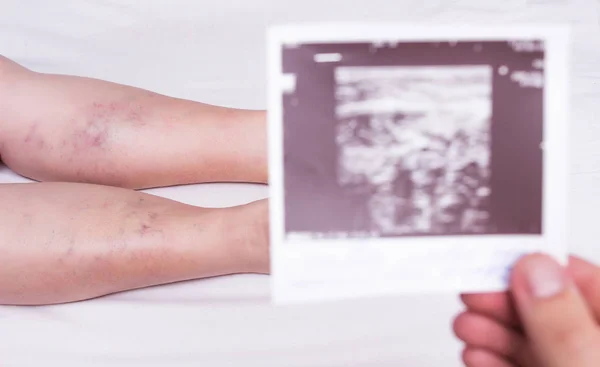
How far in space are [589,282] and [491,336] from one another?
120 millimetres

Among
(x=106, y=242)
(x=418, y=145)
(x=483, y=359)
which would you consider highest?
(x=418, y=145)

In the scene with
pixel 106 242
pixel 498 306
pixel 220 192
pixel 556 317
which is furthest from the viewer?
pixel 220 192

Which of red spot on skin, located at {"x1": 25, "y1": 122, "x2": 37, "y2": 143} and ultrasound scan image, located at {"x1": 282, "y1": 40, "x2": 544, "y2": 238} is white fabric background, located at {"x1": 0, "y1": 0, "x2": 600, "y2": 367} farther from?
ultrasound scan image, located at {"x1": 282, "y1": 40, "x2": 544, "y2": 238}

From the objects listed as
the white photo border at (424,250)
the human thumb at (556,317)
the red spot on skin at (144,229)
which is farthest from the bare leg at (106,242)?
the human thumb at (556,317)

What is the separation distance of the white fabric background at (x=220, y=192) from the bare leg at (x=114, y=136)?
0.18 feet

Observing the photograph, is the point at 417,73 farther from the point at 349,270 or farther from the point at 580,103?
the point at 580,103

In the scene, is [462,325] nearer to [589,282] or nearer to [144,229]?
[589,282]

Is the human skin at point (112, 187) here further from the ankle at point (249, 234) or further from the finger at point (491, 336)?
the finger at point (491, 336)

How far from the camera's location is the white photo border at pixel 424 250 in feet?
2.13

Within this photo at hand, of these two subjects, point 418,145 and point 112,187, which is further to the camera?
point 112,187

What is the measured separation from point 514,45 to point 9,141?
735 mm

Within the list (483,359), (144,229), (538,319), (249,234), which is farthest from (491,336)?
(144,229)

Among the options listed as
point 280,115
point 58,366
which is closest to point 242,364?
point 58,366

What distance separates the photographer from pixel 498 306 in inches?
27.1
